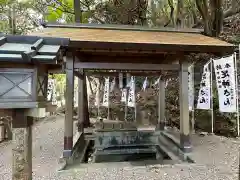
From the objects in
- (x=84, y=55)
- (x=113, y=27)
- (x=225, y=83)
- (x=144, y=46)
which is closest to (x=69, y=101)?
(x=84, y=55)

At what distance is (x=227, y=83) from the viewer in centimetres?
584

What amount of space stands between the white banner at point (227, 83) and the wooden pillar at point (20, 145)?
190 inches

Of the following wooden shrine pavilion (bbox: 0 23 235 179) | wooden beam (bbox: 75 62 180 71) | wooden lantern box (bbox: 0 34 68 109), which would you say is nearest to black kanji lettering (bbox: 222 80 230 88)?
wooden shrine pavilion (bbox: 0 23 235 179)

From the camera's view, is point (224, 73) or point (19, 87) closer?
point (19, 87)

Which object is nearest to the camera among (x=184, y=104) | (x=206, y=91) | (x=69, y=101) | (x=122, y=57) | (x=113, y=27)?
(x=69, y=101)

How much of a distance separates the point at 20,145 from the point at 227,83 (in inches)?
199

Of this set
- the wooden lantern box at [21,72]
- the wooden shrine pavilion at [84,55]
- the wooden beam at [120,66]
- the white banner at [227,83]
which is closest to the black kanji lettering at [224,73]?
the white banner at [227,83]

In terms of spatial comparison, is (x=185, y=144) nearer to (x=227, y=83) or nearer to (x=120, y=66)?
(x=227, y=83)

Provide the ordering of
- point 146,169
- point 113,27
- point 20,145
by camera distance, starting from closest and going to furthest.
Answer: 1. point 20,145
2. point 146,169
3. point 113,27

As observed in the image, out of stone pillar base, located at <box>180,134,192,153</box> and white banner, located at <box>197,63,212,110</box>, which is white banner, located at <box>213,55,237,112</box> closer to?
white banner, located at <box>197,63,212,110</box>

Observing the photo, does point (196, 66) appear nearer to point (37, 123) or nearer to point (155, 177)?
point (155, 177)

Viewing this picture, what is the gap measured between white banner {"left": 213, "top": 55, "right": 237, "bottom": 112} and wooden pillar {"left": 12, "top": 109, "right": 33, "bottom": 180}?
4.82 meters

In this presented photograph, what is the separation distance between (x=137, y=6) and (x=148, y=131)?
6490 mm

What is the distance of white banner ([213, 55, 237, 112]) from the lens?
565cm
